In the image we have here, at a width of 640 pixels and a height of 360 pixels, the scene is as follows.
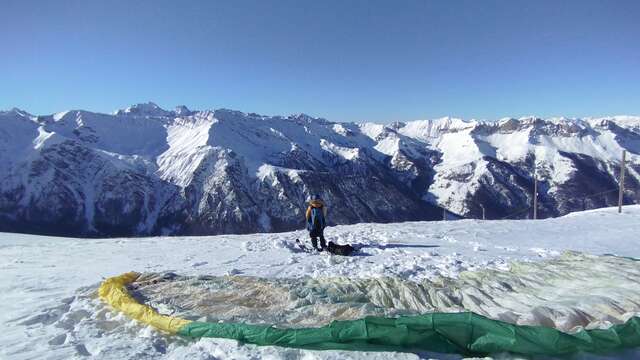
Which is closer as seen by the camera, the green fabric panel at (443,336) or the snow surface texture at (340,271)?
the green fabric panel at (443,336)

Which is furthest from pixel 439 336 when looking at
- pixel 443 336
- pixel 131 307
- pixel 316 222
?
pixel 316 222

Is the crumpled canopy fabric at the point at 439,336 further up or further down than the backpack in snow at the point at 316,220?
further down

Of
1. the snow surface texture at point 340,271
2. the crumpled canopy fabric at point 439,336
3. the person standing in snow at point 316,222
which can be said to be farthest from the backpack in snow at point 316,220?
the crumpled canopy fabric at point 439,336

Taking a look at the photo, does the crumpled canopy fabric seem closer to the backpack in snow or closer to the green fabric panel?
the green fabric panel

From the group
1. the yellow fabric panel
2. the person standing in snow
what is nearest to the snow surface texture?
the yellow fabric panel

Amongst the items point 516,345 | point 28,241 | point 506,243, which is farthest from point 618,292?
point 28,241

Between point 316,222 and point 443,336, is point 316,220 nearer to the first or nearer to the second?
point 316,222

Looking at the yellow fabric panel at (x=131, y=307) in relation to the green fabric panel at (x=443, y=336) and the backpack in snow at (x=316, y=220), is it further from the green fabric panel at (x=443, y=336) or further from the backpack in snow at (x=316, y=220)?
the backpack in snow at (x=316, y=220)

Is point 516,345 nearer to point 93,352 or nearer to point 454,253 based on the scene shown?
point 93,352
